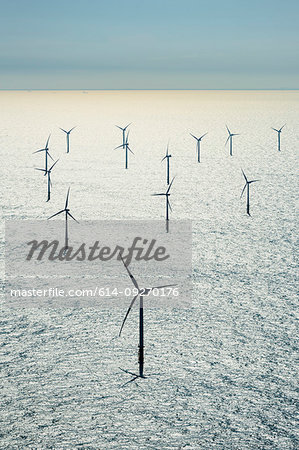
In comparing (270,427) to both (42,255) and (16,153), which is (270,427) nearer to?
(42,255)

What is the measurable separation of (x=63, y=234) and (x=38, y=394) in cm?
1236

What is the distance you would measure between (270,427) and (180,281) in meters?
7.85

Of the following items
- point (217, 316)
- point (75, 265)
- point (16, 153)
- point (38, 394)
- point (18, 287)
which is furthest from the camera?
point (16, 153)

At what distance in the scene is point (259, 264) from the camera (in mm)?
18672

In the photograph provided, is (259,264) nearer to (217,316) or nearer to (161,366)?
(217,316)

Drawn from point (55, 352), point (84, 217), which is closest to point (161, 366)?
point (55, 352)

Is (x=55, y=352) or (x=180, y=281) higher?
(x=180, y=281)

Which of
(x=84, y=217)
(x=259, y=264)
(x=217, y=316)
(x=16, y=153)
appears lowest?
(x=217, y=316)

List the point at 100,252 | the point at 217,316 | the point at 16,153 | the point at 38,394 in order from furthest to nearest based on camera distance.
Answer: the point at 16,153 < the point at 100,252 < the point at 217,316 < the point at 38,394

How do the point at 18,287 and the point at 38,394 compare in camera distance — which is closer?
the point at 38,394

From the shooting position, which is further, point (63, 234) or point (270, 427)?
point (63, 234)

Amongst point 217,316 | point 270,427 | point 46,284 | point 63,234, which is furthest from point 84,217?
point 270,427

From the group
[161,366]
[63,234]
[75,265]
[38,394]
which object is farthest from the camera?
[63,234]

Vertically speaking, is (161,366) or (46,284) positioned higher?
(46,284)
